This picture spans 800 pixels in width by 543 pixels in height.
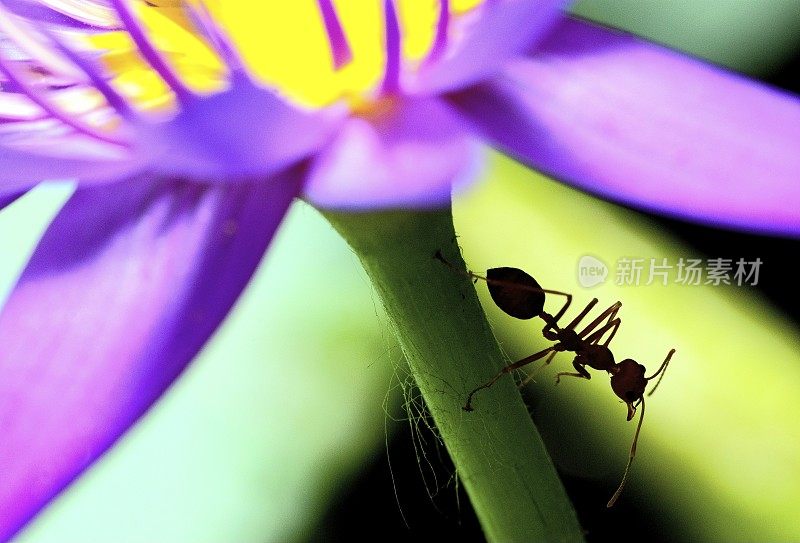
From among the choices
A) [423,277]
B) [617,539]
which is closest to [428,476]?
[617,539]

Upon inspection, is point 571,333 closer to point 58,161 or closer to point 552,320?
point 552,320

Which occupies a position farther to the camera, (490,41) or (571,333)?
(571,333)

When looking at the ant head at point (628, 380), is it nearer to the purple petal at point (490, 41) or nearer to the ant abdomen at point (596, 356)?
the ant abdomen at point (596, 356)

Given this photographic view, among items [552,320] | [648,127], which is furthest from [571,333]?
[648,127]

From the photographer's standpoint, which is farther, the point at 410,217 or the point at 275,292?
the point at 275,292

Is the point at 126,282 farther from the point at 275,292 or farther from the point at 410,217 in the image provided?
the point at 275,292

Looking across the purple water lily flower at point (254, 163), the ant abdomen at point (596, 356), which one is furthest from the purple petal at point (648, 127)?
the ant abdomen at point (596, 356)
